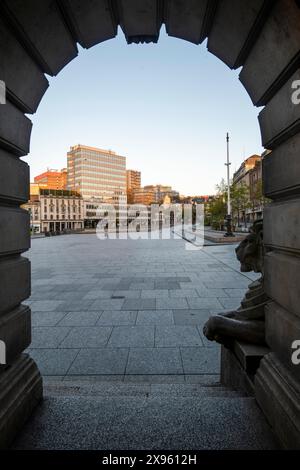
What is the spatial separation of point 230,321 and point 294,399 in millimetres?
1096

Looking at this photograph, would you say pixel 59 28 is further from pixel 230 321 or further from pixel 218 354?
pixel 218 354

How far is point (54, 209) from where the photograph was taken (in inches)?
4373

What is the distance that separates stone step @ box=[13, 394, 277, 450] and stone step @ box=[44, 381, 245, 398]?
155 millimetres

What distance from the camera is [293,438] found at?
195 cm

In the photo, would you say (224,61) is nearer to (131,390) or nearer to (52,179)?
(131,390)

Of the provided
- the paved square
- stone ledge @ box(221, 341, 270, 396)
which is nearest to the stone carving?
stone ledge @ box(221, 341, 270, 396)

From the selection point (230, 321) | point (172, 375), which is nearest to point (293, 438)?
point (230, 321)

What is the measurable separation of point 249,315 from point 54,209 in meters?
115

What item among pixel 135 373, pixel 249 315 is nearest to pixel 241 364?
pixel 249 315

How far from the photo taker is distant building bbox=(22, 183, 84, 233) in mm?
106562

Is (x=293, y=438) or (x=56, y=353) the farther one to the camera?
(x=56, y=353)

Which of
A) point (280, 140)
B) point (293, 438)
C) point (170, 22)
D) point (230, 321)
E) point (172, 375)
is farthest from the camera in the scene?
point (172, 375)

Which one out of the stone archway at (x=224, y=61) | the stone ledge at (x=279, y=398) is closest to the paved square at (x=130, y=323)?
the stone ledge at (x=279, y=398)

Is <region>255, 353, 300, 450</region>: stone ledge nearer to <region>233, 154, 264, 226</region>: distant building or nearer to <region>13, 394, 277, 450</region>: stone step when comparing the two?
<region>13, 394, 277, 450</region>: stone step
